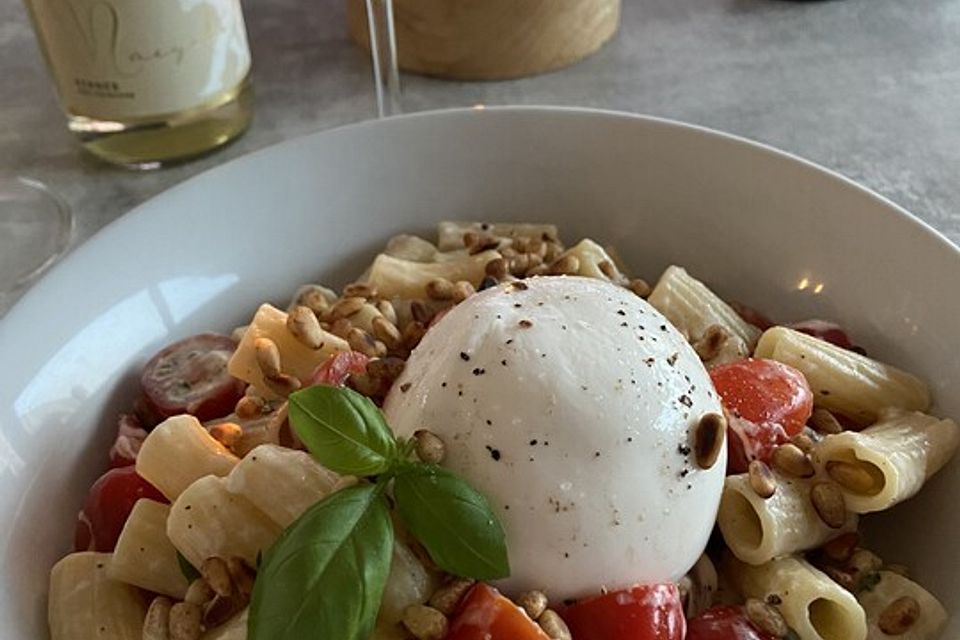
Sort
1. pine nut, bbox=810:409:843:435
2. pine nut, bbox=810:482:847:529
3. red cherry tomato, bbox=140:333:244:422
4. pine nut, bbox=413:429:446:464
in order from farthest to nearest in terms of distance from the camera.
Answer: red cherry tomato, bbox=140:333:244:422, pine nut, bbox=810:409:843:435, pine nut, bbox=810:482:847:529, pine nut, bbox=413:429:446:464

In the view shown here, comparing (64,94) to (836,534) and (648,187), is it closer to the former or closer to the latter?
(648,187)

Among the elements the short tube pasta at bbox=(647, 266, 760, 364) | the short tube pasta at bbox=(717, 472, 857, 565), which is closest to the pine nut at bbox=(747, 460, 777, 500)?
the short tube pasta at bbox=(717, 472, 857, 565)

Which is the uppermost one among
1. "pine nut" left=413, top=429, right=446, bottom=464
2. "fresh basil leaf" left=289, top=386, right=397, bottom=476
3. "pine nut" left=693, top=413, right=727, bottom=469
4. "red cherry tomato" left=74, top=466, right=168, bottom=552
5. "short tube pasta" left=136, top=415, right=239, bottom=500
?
"fresh basil leaf" left=289, top=386, right=397, bottom=476

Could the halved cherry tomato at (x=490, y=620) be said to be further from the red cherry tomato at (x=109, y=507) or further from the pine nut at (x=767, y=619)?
the red cherry tomato at (x=109, y=507)

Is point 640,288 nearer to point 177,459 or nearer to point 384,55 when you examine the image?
point 177,459

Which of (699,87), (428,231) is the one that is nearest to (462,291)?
(428,231)

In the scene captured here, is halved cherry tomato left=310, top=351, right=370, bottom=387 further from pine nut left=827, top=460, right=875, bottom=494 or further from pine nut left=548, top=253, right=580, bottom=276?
pine nut left=827, top=460, right=875, bottom=494
